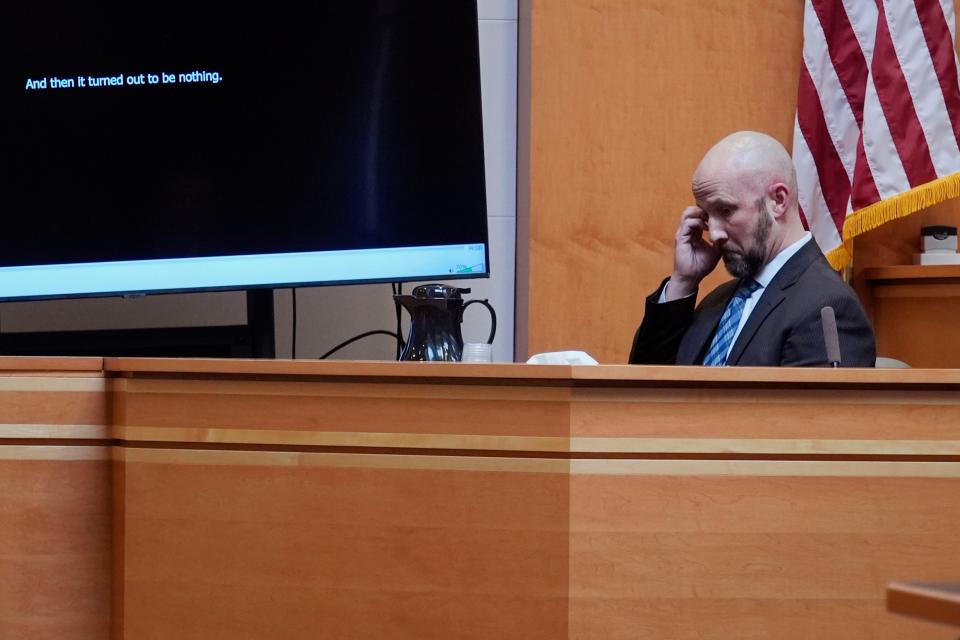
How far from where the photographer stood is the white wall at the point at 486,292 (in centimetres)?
369

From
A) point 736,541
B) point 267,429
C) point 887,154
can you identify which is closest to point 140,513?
point 267,429

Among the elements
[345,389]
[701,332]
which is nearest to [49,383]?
[345,389]

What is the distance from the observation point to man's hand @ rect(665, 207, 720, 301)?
125 inches

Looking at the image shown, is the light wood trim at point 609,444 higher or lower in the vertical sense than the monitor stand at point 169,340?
lower

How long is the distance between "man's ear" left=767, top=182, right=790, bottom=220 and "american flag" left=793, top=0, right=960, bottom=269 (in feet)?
1.91

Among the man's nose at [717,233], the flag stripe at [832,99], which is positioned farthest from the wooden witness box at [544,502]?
the flag stripe at [832,99]

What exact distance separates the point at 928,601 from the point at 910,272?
8.44 feet

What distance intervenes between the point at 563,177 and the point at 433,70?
566mm

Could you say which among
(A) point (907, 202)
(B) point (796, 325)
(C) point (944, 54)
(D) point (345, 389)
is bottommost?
(D) point (345, 389)

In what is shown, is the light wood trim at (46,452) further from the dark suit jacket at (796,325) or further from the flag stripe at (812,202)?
the flag stripe at (812,202)

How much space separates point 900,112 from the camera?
3514 millimetres

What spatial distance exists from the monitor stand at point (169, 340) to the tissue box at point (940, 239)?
1.93 metres

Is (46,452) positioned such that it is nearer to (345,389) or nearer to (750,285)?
(345,389)

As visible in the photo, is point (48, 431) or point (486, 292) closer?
point (48, 431)
